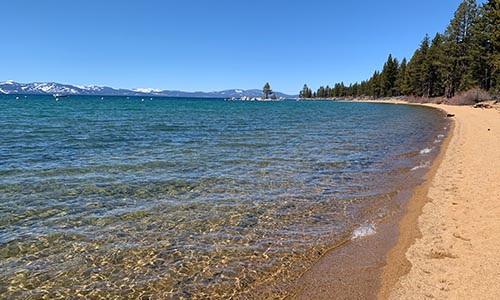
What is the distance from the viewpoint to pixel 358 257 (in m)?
5.98

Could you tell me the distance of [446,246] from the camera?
19.9 ft

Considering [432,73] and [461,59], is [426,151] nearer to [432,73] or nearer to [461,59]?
[461,59]

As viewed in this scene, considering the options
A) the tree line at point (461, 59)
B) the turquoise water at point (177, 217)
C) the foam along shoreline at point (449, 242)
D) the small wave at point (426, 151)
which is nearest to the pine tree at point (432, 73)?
the tree line at point (461, 59)

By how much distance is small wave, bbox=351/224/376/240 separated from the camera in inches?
273

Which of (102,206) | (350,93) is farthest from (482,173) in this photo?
(350,93)

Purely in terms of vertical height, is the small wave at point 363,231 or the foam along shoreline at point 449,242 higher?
the foam along shoreline at point 449,242

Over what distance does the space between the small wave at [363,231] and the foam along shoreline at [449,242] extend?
600mm

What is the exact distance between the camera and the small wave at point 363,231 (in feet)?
22.7

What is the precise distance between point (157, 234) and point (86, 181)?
5276mm

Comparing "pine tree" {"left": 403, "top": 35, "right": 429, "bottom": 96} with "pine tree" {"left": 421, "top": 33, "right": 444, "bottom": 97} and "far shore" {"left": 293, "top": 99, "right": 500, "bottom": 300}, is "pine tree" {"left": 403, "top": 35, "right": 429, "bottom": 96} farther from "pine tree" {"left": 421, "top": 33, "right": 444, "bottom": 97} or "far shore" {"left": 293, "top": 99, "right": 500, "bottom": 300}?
"far shore" {"left": 293, "top": 99, "right": 500, "bottom": 300}

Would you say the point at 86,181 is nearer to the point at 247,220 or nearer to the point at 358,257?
the point at 247,220

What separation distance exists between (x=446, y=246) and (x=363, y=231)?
1.64 metres

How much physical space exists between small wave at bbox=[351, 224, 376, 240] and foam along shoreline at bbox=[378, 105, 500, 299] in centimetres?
60

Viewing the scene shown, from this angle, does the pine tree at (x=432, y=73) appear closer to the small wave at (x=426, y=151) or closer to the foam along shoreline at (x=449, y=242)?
the small wave at (x=426, y=151)
